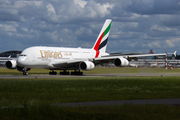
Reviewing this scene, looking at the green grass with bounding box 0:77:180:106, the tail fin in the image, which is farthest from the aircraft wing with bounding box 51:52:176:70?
the green grass with bounding box 0:77:180:106

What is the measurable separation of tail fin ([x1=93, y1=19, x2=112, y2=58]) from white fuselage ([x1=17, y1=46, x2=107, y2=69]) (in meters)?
5.19

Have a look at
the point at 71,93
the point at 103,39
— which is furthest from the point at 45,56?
the point at 71,93

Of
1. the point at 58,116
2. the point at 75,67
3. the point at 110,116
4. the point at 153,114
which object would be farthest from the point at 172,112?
the point at 75,67

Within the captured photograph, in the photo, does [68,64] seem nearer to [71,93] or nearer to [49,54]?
[49,54]

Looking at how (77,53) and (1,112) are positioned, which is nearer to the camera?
(1,112)

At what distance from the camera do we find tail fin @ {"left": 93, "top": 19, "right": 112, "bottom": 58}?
195ft

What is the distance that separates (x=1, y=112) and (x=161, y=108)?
780 cm

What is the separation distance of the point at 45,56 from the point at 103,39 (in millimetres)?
15431

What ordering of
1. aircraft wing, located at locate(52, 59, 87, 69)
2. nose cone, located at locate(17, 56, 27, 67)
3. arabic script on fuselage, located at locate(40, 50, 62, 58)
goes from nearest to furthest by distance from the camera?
nose cone, located at locate(17, 56, 27, 67) < arabic script on fuselage, located at locate(40, 50, 62, 58) < aircraft wing, located at locate(52, 59, 87, 69)

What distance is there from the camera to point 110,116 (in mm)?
12945

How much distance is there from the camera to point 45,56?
49000 millimetres

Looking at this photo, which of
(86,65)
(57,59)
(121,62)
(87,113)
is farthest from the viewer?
(57,59)

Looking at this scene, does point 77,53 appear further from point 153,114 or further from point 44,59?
point 153,114

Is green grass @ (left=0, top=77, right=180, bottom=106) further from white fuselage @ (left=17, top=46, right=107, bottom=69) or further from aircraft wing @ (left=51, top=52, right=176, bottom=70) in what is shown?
aircraft wing @ (left=51, top=52, right=176, bottom=70)
